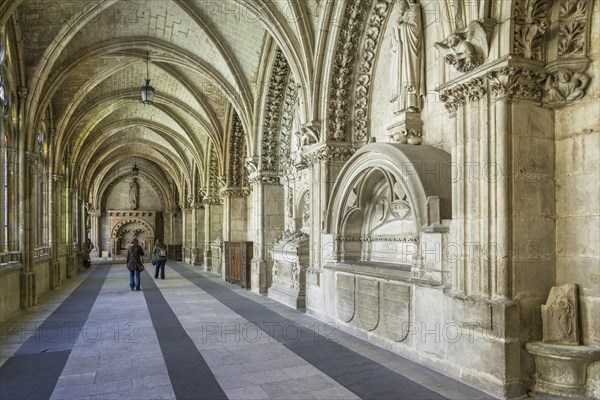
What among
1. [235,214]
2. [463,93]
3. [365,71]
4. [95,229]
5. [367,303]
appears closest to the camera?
[463,93]

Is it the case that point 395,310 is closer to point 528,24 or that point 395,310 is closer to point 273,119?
point 528,24

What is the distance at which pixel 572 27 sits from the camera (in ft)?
13.8

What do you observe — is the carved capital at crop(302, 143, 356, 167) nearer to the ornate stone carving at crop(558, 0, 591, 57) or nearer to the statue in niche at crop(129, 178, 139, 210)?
the ornate stone carving at crop(558, 0, 591, 57)

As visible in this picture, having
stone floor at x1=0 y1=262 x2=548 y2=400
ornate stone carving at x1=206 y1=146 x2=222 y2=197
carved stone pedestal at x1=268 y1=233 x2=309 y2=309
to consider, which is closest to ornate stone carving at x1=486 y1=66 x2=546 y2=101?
stone floor at x1=0 y1=262 x2=548 y2=400

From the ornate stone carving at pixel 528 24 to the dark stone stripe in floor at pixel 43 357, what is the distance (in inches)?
212

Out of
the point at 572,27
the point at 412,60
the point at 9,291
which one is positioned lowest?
the point at 9,291

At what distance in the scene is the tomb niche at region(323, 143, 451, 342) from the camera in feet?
16.8

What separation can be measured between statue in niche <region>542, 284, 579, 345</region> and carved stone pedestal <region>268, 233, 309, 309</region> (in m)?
5.08

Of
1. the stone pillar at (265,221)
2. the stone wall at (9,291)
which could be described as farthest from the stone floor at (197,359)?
the stone pillar at (265,221)

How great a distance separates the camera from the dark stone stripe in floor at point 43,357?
169 inches

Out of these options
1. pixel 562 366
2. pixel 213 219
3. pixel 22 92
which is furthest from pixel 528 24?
pixel 213 219

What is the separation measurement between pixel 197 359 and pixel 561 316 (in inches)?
151

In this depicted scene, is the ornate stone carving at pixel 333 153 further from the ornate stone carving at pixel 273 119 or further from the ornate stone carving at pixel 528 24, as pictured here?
the ornate stone carving at pixel 528 24

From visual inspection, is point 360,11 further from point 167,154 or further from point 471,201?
point 167,154
